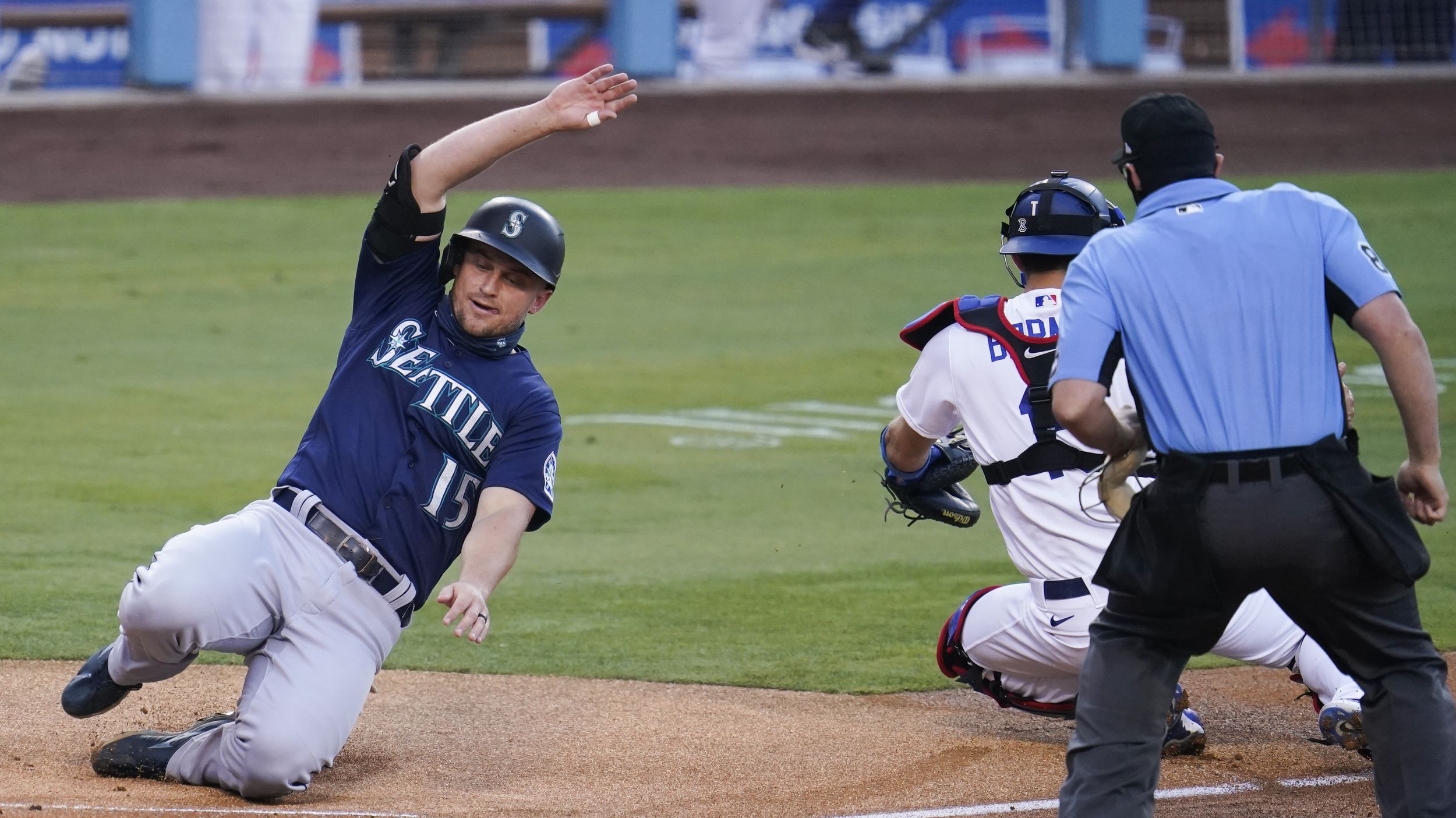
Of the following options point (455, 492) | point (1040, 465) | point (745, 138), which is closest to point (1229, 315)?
point (1040, 465)

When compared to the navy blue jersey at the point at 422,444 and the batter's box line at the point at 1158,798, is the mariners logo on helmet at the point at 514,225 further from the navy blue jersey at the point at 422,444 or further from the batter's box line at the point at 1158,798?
the batter's box line at the point at 1158,798

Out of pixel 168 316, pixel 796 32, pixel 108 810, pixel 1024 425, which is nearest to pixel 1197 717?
pixel 1024 425

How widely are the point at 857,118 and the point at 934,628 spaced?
15986 mm

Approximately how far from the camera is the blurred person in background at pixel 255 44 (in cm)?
1972

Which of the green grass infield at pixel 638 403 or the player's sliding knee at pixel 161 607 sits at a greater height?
the player's sliding knee at pixel 161 607

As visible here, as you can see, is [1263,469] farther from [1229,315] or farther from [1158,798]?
[1158,798]

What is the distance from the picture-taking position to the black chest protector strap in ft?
15.4

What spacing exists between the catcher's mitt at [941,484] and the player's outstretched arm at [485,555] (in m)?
1.23

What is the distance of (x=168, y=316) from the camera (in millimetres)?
14219

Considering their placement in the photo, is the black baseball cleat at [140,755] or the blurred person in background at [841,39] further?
the blurred person in background at [841,39]

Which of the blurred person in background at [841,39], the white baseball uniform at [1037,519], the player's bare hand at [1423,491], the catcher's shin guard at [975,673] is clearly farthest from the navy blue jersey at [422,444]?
the blurred person in background at [841,39]

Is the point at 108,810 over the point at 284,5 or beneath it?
beneath

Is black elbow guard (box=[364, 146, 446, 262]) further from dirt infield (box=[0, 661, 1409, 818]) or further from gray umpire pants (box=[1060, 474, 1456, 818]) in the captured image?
gray umpire pants (box=[1060, 474, 1456, 818])

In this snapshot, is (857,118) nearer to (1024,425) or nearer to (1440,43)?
(1440,43)
